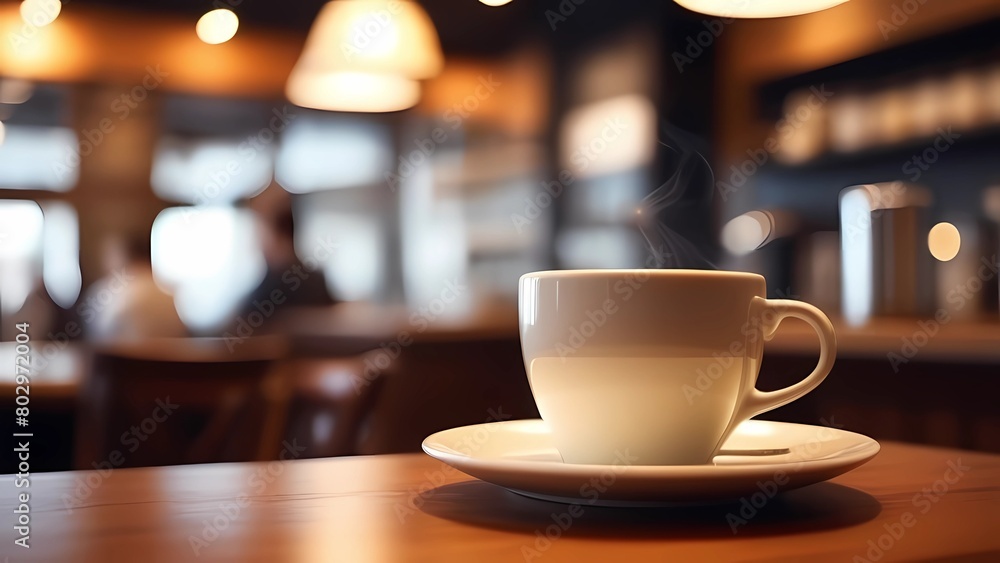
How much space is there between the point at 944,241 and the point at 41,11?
12.1ft

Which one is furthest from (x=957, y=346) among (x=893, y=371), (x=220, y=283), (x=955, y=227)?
(x=220, y=283)

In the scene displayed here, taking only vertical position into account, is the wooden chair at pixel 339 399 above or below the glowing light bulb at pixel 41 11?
below

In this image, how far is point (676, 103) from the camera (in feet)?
11.6

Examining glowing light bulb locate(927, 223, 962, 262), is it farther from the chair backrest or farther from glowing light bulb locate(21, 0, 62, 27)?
glowing light bulb locate(21, 0, 62, 27)

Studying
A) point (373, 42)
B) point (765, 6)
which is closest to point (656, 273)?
point (765, 6)

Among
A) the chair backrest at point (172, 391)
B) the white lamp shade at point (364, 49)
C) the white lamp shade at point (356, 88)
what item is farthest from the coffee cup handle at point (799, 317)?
the white lamp shade at point (356, 88)

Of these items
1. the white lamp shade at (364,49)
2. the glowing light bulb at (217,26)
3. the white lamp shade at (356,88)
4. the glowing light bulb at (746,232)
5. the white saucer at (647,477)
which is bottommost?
the white saucer at (647,477)

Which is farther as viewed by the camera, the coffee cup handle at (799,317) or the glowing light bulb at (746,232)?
the glowing light bulb at (746,232)

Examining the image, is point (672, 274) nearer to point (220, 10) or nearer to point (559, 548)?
point (559, 548)

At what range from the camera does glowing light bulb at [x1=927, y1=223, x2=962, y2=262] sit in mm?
2217

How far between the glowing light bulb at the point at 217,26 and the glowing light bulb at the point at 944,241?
3.09 meters

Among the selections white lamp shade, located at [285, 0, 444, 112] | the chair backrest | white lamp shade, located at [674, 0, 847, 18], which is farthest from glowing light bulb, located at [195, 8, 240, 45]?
white lamp shade, located at [674, 0, 847, 18]

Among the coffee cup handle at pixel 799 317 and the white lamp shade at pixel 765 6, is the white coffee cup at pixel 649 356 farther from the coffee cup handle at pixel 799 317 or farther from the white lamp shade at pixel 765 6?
the white lamp shade at pixel 765 6

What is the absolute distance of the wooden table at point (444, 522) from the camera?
14.2 inches
